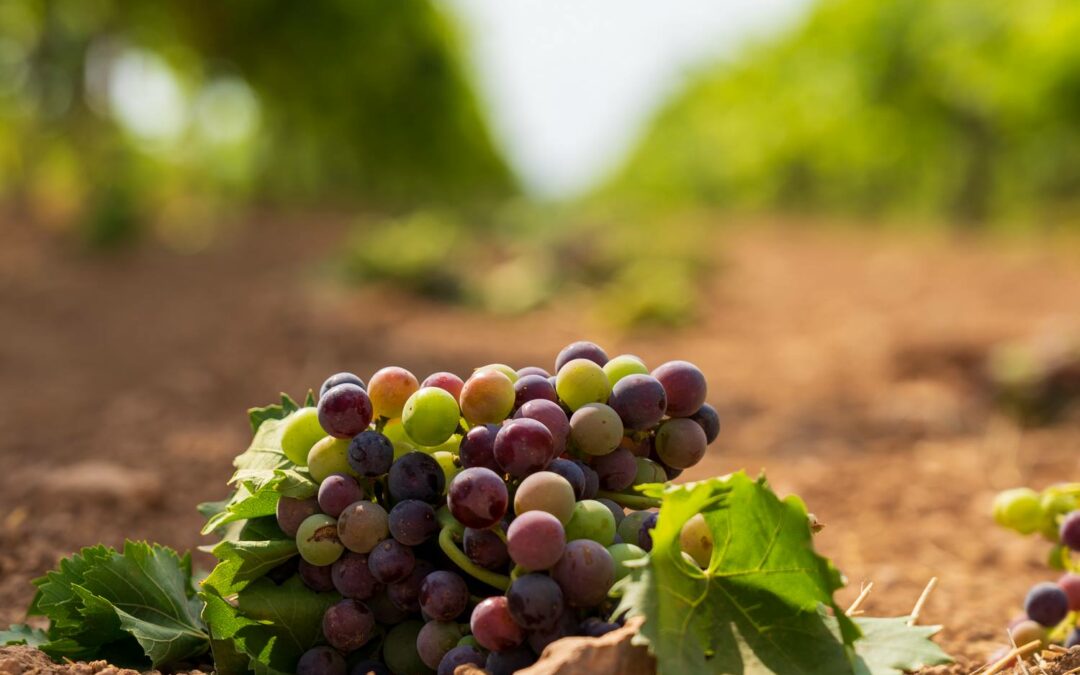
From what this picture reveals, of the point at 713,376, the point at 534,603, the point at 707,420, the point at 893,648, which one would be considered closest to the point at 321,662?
the point at 534,603

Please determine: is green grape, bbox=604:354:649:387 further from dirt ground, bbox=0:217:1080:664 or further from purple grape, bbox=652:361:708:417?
dirt ground, bbox=0:217:1080:664

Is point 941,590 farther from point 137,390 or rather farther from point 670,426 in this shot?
point 137,390

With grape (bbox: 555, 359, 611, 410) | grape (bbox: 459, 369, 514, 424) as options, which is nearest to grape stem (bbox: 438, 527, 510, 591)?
grape (bbox: 459, 369, 514, 424)

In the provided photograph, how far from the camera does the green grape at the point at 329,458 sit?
1.58 m

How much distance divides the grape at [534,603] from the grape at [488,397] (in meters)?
0.31

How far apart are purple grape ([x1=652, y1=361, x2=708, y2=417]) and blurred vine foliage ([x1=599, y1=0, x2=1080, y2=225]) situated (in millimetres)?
17433

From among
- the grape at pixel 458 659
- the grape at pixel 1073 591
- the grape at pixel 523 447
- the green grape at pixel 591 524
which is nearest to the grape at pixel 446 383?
the grape at pixel 523 447

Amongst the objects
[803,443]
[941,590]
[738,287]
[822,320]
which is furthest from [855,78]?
[941,590]

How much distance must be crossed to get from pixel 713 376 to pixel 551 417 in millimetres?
5363

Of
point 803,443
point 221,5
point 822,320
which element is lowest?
point 803,443

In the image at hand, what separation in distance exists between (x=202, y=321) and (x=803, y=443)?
233 inches

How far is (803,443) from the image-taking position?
5109mm

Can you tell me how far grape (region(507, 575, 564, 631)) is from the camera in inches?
52.9

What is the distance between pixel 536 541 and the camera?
1360mm
